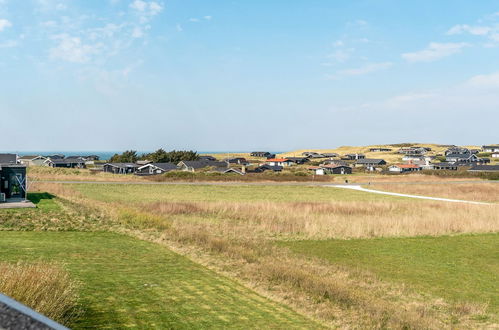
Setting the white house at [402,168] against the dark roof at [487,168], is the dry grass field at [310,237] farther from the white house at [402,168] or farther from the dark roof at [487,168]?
the white house at [402,168]

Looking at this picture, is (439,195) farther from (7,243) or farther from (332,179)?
(7,243)

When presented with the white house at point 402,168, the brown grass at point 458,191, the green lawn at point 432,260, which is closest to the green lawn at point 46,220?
the green lawn at point 432,260

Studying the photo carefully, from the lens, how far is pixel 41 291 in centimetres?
826

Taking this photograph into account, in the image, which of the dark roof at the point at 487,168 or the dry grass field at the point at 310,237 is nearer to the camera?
the dry grass field at the point at 310,237

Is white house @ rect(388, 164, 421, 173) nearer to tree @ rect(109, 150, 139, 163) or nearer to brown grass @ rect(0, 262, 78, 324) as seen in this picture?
tree @ rect(109, 150, 139, 163)

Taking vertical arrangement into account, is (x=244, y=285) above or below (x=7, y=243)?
below

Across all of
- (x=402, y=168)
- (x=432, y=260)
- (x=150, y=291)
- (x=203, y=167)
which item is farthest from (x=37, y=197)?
(x=402, y=168)

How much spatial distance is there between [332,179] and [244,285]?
75314 millimetres

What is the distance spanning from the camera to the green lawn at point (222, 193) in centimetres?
5238

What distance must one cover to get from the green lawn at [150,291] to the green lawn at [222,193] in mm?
30203

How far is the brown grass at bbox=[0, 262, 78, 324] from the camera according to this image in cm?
777

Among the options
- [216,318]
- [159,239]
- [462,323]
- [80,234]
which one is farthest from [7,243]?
[462,323]

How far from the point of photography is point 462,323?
558 inches

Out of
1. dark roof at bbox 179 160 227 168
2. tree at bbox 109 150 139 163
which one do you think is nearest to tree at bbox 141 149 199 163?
tree at bbox 109 150 139 163
